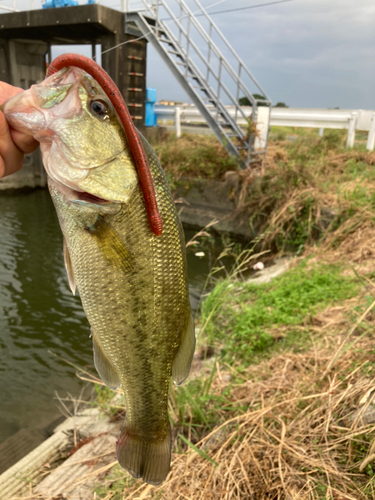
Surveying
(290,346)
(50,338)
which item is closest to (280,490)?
(290,346)

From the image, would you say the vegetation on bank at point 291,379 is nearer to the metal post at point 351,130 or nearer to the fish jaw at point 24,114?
the fish jaw at point 24,114

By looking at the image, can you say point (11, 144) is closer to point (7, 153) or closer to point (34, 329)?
point (7, 153)

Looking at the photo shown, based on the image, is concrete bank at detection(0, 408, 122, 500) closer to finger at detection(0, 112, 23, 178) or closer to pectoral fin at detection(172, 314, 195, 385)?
pectoral fin at detection(172, 314, 195, 385)

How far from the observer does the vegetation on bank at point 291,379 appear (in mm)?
2137

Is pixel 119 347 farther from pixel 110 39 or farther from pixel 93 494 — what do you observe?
pixel 110 39

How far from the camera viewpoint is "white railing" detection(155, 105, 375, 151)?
10.9m

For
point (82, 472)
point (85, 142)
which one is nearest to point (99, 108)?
point (85, 142)

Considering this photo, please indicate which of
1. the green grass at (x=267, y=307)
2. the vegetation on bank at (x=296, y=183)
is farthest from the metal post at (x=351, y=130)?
the green grass at (x=267, y=307)

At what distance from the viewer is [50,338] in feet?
18.1

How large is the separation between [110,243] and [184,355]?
1.75ft

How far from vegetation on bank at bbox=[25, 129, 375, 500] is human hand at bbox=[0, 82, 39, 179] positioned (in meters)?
1.65

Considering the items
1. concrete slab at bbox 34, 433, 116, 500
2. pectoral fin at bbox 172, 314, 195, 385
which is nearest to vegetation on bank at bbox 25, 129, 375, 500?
concrete slab at bbox 34, 433, 116, 500

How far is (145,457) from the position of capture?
53.6 inches

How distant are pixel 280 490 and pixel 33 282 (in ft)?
20.3
